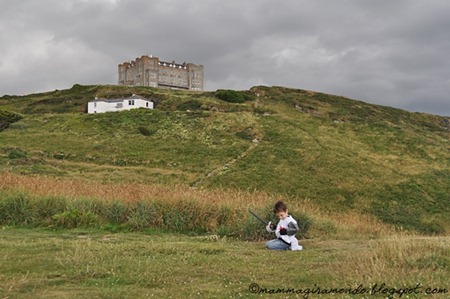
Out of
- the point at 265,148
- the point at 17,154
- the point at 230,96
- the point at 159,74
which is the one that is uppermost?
the point at 159,74

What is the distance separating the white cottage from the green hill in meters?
2.76

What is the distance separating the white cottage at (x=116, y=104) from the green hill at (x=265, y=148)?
2.76 m

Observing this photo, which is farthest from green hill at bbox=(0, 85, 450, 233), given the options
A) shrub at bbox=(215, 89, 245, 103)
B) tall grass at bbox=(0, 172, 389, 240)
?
tall grass at bbox=(0, 172, 389, 240)

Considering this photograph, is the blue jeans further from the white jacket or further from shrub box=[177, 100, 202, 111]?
shrub box=[177, 100, 202, 111]

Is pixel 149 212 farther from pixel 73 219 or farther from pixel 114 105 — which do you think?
pixel 114 105

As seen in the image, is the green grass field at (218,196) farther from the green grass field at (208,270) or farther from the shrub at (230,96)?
the shrub at (230,96)

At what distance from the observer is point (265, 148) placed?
137 feet

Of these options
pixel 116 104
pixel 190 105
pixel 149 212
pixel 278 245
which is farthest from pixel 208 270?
pixel 116 104

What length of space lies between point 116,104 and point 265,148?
27.5 m

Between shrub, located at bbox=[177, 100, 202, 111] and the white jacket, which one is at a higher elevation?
shrub, located at bbox=[177, 100, 202, 111]

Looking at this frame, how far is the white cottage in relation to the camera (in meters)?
60.3

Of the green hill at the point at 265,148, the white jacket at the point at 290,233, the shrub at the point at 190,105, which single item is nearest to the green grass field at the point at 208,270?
the white jacket at the point at 290,233

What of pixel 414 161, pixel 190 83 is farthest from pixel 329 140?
pixel 190 83

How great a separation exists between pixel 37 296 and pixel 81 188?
9.50 m
